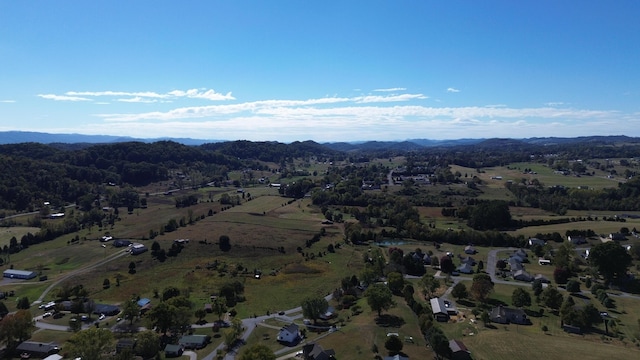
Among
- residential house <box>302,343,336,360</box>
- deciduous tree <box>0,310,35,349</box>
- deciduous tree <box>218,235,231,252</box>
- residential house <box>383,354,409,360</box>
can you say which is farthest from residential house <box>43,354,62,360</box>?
deciduous tree <box>218,235,231,252</box>

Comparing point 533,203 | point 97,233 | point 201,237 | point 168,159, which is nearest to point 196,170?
point 168,159

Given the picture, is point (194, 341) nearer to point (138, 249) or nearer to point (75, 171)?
point (138, 249)

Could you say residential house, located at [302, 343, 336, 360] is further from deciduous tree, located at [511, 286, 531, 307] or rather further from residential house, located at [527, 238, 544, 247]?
residential house, located at [527, 238, 544, 247]

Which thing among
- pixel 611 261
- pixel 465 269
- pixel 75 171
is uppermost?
pixel 75 171

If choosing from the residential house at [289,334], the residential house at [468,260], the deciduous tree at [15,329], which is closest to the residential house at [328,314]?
the residential house at [289,334]

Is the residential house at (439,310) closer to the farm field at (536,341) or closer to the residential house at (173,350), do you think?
the farm field at (536,341)

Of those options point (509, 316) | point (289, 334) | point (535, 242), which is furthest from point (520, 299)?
point (535, 242)
